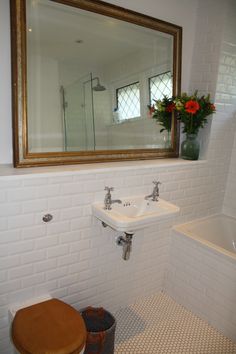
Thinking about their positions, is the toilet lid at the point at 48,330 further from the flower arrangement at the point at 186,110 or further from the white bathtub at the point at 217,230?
the flower arrangement at the point at 186,110

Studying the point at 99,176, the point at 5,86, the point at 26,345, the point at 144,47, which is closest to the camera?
the point at 26,345

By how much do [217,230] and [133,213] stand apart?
1034 mm

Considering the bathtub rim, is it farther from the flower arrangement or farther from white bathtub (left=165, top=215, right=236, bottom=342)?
the flower arrangement

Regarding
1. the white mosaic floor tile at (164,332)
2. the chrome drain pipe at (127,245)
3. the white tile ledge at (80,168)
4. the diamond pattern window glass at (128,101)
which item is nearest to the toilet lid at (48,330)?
the chrome drain pipe at (127,245)

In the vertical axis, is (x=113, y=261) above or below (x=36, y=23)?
below

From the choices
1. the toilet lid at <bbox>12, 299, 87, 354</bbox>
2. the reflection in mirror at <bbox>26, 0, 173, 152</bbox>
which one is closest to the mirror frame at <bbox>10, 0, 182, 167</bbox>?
the reflection in mirror at <bbox>26, 0, 173, 152</bbox>

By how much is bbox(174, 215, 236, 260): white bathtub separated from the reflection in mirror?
0.76m

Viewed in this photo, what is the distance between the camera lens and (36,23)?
1.45 m

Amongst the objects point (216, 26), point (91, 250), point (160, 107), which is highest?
point (216, 26)

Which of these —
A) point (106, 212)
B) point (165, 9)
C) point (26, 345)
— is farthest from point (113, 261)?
point (165, 9)

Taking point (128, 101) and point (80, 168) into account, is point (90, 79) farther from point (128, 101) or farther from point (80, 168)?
point (80, 168)

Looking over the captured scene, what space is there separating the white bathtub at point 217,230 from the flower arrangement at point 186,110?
78cm

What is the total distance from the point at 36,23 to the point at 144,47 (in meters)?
0.80

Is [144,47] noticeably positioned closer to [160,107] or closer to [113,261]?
A: [160,107]
